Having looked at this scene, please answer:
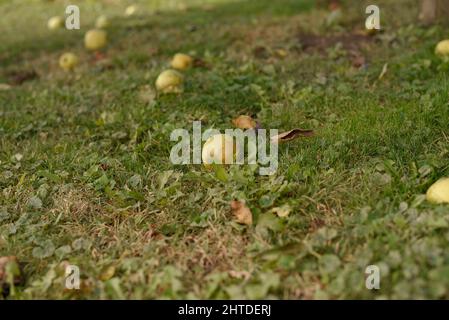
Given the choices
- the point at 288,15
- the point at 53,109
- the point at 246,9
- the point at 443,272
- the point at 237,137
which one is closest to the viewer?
the point at 443,272

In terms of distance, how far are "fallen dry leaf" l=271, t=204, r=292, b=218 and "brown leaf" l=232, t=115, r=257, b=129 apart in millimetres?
1125

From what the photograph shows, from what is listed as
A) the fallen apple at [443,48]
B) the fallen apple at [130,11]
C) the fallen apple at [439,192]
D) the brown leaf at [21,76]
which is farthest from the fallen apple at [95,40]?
the fallen apple at [439,192]

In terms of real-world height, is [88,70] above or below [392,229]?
above

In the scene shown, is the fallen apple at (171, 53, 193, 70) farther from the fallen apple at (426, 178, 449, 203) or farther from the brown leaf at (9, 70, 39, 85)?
the fallen apple at (426, 178, 449, 203)

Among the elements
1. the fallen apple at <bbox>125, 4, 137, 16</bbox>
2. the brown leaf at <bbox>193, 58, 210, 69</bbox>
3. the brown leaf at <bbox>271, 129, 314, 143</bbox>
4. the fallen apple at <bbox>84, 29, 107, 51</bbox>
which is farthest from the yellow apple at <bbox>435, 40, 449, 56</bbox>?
the fallen apple at <bbox>125, 4, 137, 16</bbox>

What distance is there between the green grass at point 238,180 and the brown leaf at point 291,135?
0.05 metres

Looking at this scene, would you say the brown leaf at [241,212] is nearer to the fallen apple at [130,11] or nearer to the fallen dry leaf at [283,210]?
the fallen dry leaf at [283,210]

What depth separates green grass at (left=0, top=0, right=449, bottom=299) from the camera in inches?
99.7

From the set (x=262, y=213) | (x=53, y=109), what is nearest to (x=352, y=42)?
(x=53, y=109)

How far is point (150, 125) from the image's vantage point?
13.5 ft

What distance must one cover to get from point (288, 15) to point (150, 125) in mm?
3695

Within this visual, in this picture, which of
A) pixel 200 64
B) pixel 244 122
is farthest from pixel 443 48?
pixel 200 64
